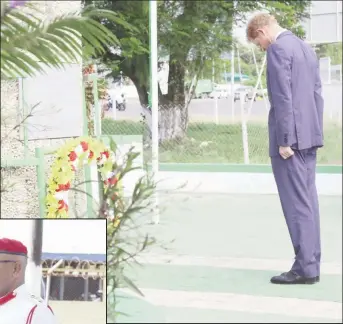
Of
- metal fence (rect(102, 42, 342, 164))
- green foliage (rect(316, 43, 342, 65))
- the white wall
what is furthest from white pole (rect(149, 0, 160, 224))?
the white wall

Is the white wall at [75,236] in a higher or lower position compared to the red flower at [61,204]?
lower

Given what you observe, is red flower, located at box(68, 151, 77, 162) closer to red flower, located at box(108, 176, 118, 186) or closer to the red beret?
red flower, located at box(108, 176, 118, 186)

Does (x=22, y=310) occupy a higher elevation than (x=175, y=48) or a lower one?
lower

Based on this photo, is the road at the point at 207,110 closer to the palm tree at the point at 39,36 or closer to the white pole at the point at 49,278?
the palm tree at the point at 39,36

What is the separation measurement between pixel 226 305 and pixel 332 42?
1454 millimetres

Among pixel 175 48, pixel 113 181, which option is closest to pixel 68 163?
pixel 113 181

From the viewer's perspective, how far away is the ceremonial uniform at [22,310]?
1281 mm

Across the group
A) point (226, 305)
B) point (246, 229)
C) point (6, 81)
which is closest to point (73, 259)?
point (6, 81)

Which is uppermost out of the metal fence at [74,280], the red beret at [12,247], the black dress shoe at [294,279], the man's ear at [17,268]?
the red beret at [12,247]

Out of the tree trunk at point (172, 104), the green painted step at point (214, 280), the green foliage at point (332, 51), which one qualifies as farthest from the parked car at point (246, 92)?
Result: the green painted step at point (214, 280)

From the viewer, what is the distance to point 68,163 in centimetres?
180

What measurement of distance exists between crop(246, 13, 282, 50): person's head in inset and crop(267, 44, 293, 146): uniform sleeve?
0.02m

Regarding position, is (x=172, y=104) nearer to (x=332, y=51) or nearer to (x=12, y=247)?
(x=332, y=51)

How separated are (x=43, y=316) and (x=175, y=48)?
2.90 feet
